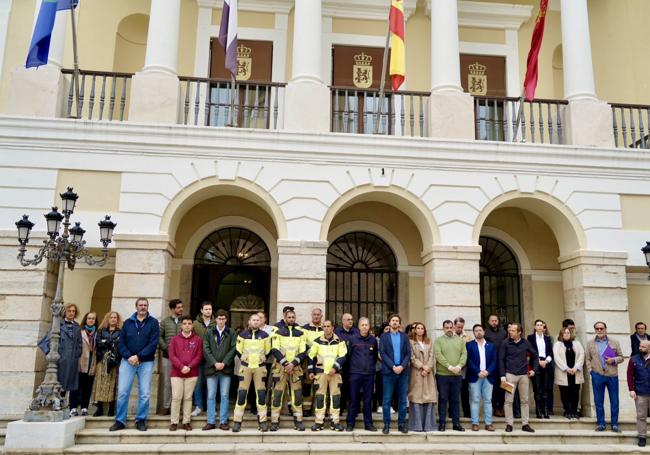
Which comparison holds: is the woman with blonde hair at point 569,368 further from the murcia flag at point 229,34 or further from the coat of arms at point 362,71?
the murcia flag at point 229,34

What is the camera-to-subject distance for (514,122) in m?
13.2

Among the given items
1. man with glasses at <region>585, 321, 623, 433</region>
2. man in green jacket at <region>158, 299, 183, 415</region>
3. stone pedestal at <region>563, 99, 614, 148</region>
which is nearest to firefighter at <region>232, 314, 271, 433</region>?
man in green jacket at <region>158, 299, 183, 415</region>

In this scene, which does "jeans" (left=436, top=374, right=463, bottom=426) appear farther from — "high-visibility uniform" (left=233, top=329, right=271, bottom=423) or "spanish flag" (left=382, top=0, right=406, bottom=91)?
"spanish flag" (left=382, top=0, right=406, bottom=91)

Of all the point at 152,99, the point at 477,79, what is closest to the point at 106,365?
the point at 152,99

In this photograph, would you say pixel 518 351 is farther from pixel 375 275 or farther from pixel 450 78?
pixel 450 78

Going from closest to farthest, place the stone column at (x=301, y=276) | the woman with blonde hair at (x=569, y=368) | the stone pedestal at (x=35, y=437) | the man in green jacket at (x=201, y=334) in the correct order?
the stone pedestal at (x=35, y=437) → the man in green jacket at (x=201, y=334) → the woman with blonde hair at (x=569, y=368) → the stone column at (x=301, y=276)

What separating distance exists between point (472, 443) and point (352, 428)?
1885mm

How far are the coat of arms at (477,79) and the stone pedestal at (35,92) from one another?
947 cm

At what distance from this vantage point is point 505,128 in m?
13.5

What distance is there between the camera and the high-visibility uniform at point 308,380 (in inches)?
388

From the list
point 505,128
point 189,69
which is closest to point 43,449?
point 189,69

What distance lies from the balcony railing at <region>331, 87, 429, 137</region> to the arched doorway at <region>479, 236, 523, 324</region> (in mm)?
3560

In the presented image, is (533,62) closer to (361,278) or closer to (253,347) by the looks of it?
(361,278)

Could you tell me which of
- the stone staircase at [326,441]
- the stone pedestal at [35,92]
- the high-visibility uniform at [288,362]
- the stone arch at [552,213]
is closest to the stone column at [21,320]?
the stone staircase at [326,441]
